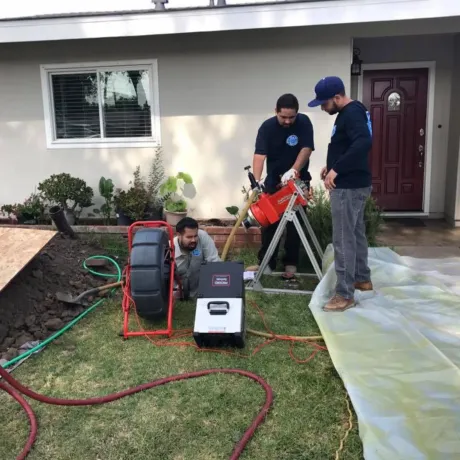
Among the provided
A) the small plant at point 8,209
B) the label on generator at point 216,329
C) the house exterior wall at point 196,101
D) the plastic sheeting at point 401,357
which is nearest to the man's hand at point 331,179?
the plastic sheeting at point 401,357

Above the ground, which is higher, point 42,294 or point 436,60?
point 436,60

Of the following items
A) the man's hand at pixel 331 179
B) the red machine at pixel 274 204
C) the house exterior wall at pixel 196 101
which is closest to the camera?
the man's hand at pixel 331 179

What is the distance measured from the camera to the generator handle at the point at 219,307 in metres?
3.36

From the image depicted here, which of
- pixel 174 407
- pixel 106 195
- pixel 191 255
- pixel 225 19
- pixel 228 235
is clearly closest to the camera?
pixel 174 407

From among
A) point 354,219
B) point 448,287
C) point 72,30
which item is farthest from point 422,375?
point 72,30

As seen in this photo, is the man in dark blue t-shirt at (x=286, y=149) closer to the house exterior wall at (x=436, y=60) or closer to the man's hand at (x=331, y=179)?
the man's hand at (x=331, y=179)

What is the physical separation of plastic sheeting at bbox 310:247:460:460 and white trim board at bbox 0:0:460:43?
2.88 m

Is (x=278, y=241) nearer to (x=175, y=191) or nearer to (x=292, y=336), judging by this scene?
(x=292, y=336)

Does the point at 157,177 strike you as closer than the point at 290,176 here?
No

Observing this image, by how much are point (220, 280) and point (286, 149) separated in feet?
5.75

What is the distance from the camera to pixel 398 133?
7613 millimetres

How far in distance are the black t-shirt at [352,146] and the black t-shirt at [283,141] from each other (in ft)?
2.83

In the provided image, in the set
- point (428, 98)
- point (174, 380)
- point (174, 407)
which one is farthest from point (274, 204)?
point (428, 98)

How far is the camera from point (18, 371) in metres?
3.27
